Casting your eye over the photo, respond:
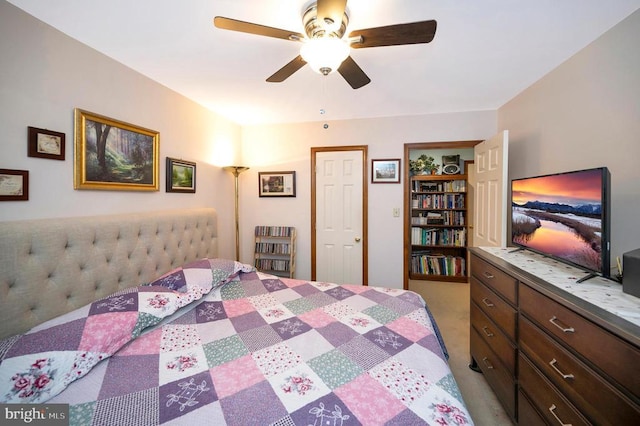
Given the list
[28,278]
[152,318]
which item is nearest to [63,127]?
[28,278]

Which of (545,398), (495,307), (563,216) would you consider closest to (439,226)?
(495,307)

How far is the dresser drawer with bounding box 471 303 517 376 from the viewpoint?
4.76ft

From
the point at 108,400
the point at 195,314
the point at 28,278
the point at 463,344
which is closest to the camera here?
the point at 108,400

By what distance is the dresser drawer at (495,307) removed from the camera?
4.74ft

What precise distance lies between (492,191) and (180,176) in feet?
9.91

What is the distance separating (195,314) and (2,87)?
5.06ft

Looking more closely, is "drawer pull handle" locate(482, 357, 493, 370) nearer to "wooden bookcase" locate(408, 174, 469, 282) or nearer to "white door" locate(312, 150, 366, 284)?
"white door" locate(312, 150, 366, 284)

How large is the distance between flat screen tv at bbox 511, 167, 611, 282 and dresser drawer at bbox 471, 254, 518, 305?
300 millimetres

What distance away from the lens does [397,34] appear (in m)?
1.15

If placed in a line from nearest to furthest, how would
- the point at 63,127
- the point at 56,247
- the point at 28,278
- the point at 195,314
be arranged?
the point at 28,278 < the point at 56,247 < the point at 63,127 < the point at 195,314

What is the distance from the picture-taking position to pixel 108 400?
2.99 ft

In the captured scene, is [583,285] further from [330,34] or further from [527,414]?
[330,34]

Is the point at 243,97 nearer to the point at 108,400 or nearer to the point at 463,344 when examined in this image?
the point at 108,400

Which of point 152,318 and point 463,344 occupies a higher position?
point 152,318
